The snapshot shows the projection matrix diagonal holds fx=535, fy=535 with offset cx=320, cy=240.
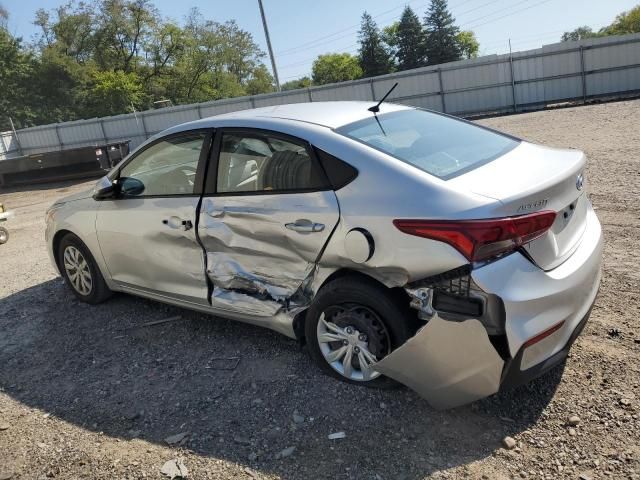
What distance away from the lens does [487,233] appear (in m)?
2.49

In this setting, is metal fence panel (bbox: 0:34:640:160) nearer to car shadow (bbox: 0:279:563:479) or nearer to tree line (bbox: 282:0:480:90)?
car shadow (bbox: 0:279:563:479)

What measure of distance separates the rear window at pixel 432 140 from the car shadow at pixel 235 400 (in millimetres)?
1323

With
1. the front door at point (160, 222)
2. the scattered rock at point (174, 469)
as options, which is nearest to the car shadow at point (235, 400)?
the scattered rock at point (174, 469)

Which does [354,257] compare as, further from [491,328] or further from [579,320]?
[579,320]

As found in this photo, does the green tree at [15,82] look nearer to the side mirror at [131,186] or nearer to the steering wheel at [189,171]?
the side mirror at [131,186]

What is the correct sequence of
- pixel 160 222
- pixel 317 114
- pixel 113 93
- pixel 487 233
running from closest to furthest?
1. pixel 487 233
2. pixel 317 114
3. pixel 160 222
4. pixel 113 93

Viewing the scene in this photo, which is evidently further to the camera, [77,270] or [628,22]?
[628,22]

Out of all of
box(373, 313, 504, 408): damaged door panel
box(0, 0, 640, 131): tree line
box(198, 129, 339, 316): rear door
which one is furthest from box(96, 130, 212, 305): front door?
box(0, 0, 640, 131): tree line

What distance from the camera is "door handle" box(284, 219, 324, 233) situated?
9.99 feet

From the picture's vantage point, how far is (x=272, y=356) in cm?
374

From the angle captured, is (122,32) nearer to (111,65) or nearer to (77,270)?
(111,65)

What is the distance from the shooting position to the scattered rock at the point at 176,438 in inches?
118

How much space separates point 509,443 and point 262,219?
1.85 meters

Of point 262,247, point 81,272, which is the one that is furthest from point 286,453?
point 81,272
